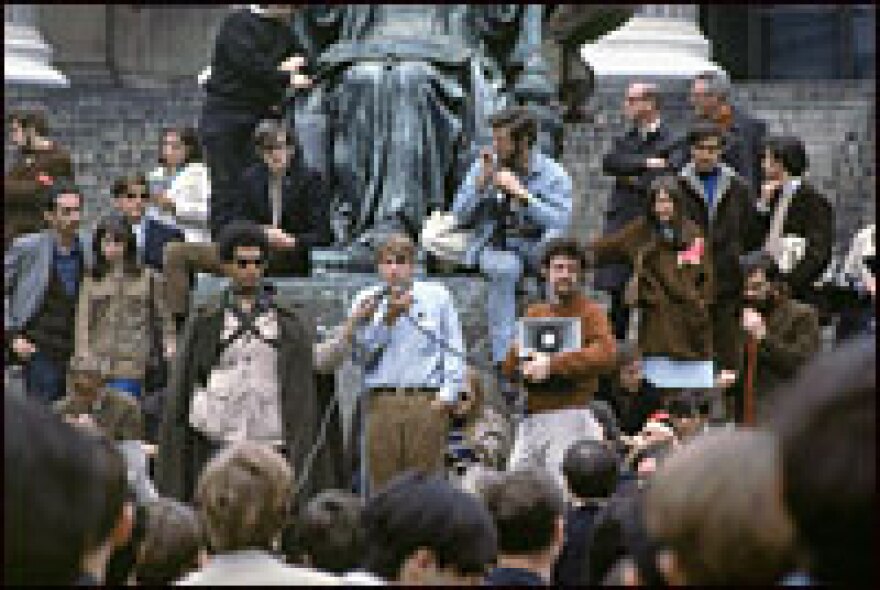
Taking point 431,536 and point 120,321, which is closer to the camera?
point 431,536

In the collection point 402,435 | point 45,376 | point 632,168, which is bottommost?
point 45,376

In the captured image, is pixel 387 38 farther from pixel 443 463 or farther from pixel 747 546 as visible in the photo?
pixel 747 546

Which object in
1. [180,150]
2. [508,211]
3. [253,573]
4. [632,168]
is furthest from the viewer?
[180,150]

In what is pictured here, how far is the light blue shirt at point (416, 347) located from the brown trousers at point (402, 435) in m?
0.08

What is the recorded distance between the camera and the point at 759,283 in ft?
44.7

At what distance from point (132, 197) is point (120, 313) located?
5.72 feet

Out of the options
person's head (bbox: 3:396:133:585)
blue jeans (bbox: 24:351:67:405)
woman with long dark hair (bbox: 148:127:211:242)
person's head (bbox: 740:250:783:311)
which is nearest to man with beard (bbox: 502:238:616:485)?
person's head (bbox: 740:250:783:311)

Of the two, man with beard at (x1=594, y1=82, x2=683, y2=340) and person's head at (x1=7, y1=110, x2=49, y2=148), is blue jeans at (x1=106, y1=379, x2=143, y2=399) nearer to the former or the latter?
man with beard at (x1=594, y1=82, x2=683, y2=340)

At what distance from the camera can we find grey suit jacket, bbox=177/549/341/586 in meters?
4.82

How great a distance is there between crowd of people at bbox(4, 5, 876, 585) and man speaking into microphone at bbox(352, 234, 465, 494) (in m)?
0.01

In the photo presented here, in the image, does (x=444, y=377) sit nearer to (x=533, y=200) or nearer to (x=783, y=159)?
(x=533, y=200)

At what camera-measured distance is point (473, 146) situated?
14.5m

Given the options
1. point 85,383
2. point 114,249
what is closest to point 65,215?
point 114,249

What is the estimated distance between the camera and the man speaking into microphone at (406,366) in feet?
37.7
